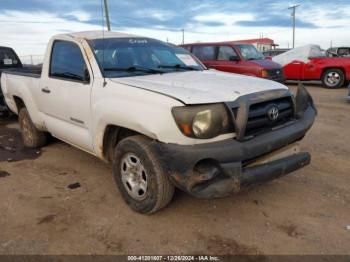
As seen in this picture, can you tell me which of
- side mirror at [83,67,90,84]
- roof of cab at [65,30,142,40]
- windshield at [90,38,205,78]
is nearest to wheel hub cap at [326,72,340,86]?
windshield at [90,38,205,78]

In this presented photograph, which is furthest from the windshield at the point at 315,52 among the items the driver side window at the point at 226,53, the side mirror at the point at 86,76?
the side mirror at the point at 86,76

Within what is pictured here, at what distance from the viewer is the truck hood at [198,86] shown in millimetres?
3006

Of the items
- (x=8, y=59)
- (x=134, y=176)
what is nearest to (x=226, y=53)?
(x=8, y=59)

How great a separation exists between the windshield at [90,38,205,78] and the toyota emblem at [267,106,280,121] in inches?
56.0

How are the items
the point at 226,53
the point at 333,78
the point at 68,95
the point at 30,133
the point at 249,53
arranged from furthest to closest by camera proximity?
1. the point at 333,78
2. the point at 249,53
3. the point at 226,53
4. the point at 30,133
5. the point at 68,95

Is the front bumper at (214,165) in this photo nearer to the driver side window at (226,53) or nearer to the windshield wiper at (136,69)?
the windshield wiper at (136,69)

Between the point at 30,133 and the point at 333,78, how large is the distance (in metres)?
11.1

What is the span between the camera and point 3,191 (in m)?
4.21

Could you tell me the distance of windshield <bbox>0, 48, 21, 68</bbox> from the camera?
8.70m

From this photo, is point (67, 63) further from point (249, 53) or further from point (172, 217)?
point (249, 53)

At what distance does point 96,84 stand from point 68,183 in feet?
4.66

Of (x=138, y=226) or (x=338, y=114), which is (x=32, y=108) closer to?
(x=138, y=226)

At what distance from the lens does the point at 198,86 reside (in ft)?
11.0

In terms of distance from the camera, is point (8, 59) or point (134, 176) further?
point (8, 59)
